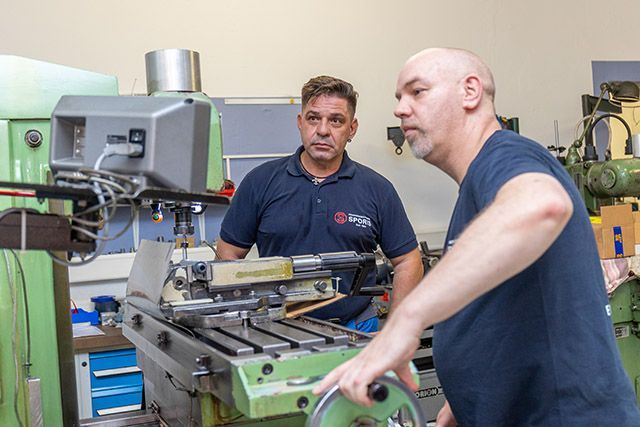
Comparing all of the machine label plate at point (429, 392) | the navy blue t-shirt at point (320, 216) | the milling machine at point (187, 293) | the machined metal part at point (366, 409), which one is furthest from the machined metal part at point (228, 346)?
the machine label plate at point (429, 392)

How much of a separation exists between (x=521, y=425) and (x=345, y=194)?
3.47 feet

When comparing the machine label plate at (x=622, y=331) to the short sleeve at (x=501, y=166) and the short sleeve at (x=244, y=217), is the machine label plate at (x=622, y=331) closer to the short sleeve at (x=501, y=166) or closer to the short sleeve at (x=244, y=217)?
the short sleeve at (x=244, y=217)

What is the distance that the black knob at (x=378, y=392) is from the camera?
0.92m

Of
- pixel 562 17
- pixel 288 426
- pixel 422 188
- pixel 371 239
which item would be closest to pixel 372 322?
pixel 371 239

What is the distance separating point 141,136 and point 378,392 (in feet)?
1.54

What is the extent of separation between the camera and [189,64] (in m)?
1.45

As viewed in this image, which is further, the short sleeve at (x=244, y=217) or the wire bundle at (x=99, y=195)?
the short sleeve at (x=244, y=217)

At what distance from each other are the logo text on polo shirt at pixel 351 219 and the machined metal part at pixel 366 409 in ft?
3.57

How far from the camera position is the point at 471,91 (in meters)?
1.22

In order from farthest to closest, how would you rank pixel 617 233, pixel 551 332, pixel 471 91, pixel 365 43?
pixel 365 43
pixel 617 233
pixel 471 91
pixel 551 332

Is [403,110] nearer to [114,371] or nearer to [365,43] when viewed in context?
[114,371]

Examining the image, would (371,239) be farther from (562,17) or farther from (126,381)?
(562,17)

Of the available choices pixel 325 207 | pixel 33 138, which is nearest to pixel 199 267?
pixel 33 138

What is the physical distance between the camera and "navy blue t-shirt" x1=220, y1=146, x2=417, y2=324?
79.8 inches
